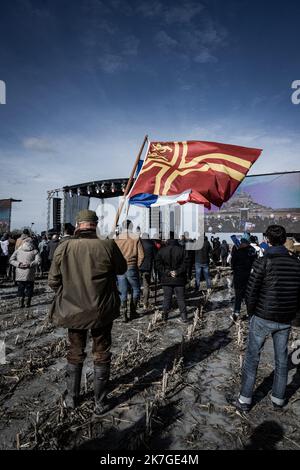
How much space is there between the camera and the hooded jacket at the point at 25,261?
27.6 ft

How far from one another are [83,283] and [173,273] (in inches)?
150

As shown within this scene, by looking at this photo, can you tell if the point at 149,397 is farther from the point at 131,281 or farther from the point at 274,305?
the point at 131,281

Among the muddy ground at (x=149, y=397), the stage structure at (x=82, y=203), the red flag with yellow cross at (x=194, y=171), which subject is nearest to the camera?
the muddy ground at (x=149, y=397)

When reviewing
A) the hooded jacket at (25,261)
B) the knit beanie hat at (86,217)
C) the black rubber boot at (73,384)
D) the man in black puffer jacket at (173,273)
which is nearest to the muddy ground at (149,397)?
the black rubber boot at (73,384)

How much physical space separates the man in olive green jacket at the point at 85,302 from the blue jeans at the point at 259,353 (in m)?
1.67

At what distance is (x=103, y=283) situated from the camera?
139 inches

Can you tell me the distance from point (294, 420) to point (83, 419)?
2373mm

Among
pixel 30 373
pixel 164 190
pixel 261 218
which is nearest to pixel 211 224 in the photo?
pixel 261 218

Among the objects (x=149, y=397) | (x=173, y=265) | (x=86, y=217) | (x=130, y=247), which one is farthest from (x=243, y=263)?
(x=86, y=217)

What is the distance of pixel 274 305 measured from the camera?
11.3 feet

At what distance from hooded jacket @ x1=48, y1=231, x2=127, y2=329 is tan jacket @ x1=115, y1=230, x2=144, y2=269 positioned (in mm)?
3823

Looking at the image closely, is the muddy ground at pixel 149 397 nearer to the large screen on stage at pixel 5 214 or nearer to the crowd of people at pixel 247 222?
the crowd of people at pixel 247 222

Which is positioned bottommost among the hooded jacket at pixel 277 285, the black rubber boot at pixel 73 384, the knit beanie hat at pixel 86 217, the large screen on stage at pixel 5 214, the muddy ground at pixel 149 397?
the muddy ground at pixel 149 397
